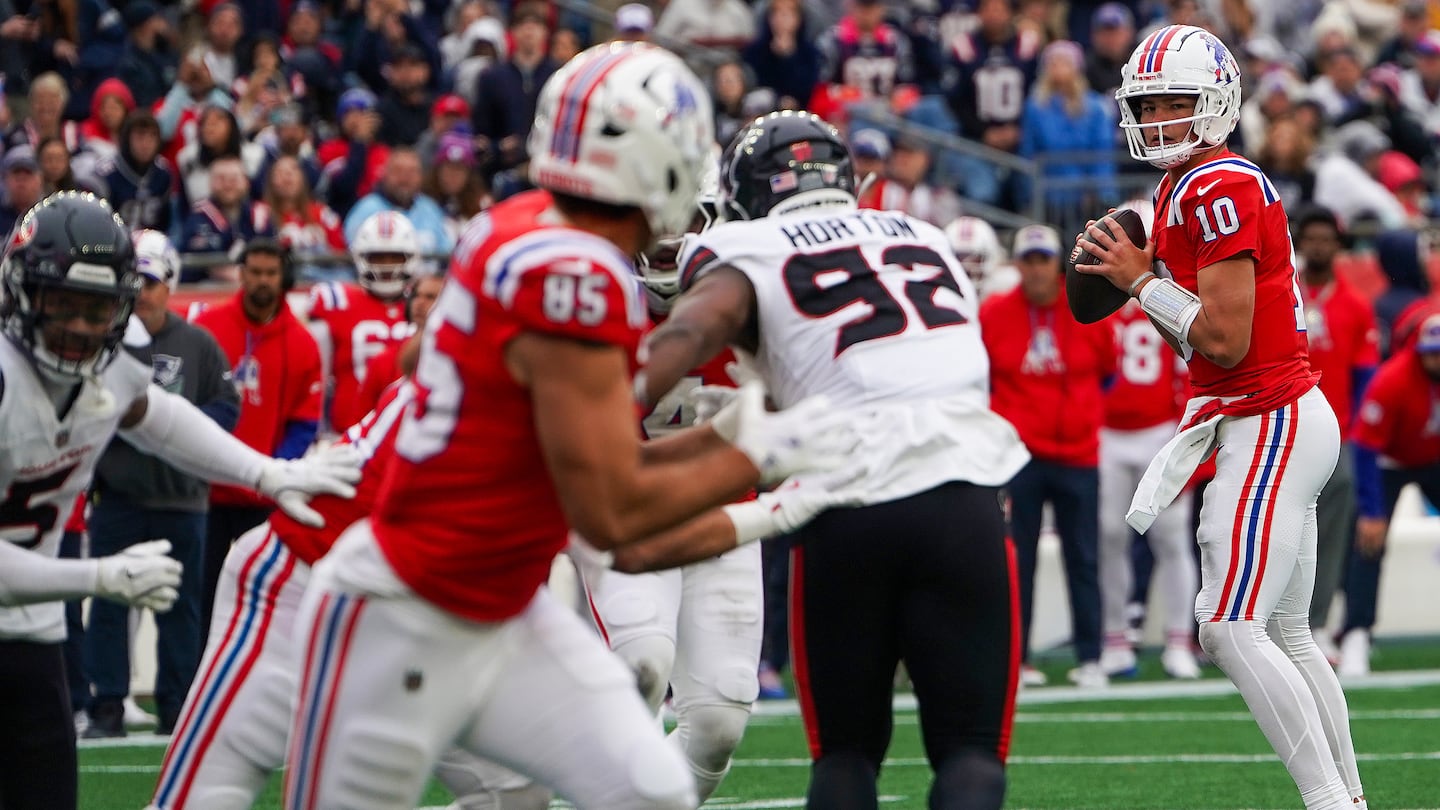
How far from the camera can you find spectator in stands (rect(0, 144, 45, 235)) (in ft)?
37.1

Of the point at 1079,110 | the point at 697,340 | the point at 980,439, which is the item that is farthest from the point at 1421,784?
the point at 1079,110

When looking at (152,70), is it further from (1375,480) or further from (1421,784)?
(1421,784)

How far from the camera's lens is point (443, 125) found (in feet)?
44.5

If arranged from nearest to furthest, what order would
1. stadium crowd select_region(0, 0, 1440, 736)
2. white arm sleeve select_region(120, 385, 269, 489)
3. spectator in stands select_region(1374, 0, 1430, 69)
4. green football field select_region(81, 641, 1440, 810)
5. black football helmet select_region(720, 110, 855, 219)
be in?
black football helmet select_region(720, 110, 855, 219) < white arm sleeve select_region(120, 385, 269, 489) < green football field select_region(81, 641, 1440, 810) < stadium crowd select_region(0, 0, 1440, 736) < spectator in stands select_region(1374, 0, 1430, 69)

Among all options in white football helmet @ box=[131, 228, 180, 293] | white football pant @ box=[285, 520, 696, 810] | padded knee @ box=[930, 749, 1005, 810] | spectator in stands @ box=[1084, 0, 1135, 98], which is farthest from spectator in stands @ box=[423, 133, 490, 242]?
white football pant @ box=[285, 520, 696, 810]

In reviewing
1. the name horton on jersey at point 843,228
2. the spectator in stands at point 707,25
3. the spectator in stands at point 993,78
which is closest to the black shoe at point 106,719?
the name horton on jersey at point 843,228

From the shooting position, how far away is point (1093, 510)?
10633 millimetres

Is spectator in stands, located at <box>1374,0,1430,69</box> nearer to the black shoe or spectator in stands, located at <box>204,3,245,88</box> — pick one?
spectator in stands, located at <box>204,3,245,88</box>

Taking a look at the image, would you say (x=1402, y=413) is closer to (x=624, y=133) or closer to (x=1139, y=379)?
(x=1139, y=379)

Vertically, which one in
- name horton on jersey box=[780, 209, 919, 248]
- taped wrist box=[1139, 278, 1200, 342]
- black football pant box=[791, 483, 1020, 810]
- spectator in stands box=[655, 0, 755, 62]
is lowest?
black football pant box=[791, 483, 1020, 810]

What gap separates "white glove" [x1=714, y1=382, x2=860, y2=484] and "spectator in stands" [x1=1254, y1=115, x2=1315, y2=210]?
1122 centimetres

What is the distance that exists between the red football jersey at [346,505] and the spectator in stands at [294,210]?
7.24m

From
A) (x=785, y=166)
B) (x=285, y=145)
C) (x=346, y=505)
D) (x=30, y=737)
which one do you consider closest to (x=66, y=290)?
(x=346, y=505)

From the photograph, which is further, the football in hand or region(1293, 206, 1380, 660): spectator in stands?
region(1293, 206, 1380, 660): spectator in stands
